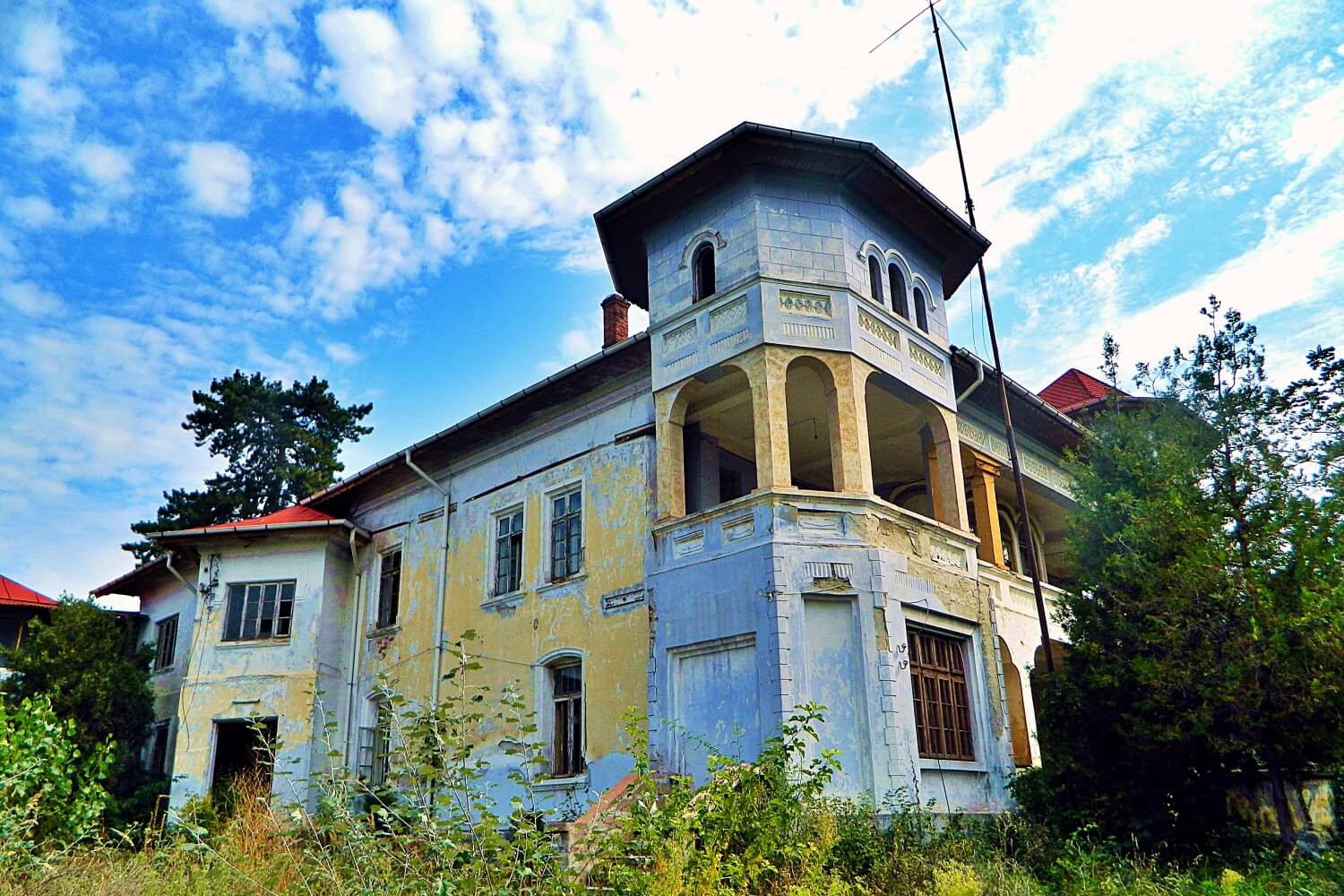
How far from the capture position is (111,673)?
64.4 feet

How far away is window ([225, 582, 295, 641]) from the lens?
18359mm

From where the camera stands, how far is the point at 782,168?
526 inches

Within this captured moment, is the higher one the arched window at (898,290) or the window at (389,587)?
the arched window at (898,290)

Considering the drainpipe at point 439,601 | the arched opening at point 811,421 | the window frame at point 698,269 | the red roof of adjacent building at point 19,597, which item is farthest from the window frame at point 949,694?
the red roof of adjacent building at point 19,597

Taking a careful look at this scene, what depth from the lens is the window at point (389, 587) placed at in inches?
719

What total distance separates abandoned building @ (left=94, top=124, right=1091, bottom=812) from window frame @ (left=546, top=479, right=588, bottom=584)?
0.06m

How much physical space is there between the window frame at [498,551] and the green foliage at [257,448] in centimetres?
1756

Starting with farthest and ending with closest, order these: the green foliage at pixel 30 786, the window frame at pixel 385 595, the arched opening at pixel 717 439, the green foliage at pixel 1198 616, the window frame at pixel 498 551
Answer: the window frame at pixel 385 595
the window frame at pixel 498 551
the arched opening at pixel 717 439
the green foliage at pixel 1198 616
the green foliage at pixel 30 786

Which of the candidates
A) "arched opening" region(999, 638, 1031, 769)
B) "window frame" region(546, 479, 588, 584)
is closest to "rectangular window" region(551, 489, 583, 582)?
"window frame" region(546, 479, 588, 584)

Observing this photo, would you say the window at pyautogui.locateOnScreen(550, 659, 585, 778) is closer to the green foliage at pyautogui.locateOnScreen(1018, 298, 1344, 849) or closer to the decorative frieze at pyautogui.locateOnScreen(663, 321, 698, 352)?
the decorative frieze at pyautogui.locateOnScreen(663, 321, 698, 352)

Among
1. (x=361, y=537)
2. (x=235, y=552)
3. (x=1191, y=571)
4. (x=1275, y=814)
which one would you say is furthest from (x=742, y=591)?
(x=235, y=552)

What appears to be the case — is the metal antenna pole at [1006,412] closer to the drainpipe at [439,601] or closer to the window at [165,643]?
the drainpipe at [439,601]

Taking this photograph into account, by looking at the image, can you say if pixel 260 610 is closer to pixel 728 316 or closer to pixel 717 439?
pixel 717 439

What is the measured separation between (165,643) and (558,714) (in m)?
12.3
